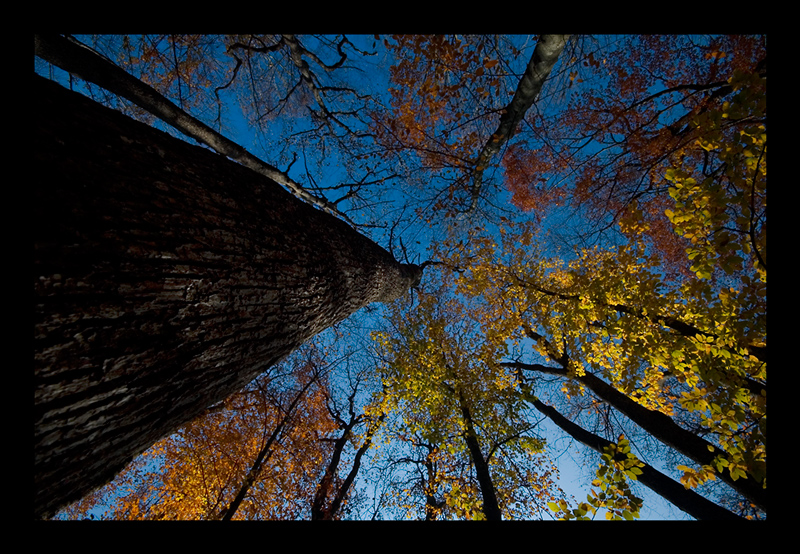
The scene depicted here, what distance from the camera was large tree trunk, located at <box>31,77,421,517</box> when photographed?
952mm

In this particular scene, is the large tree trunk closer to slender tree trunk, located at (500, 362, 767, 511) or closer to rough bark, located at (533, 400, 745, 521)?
slender tree trunk, located at (500, 362, 767, 511)

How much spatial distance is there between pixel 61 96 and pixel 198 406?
171 cm

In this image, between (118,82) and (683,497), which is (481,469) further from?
(118,82)

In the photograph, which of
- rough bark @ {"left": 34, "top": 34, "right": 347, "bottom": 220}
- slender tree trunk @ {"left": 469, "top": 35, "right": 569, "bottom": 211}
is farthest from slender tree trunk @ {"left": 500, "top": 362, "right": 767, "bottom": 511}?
rough bark @ {"left": 34, "top": 34, "right": 347, "bottom": 220}

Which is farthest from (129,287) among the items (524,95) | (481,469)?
(481,469)

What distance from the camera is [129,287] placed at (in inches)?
44.3

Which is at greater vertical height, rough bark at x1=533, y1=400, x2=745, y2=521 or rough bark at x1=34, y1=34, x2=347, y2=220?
rough bark at x1=34, y1=34, x2=347, y2=220

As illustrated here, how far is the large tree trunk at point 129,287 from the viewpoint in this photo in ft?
3.12

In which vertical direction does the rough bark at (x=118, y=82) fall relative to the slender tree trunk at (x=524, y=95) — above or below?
below

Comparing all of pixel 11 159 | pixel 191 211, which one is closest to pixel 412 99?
pixel 191 211

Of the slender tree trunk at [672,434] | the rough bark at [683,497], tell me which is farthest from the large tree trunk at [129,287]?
the rough bark at [683,497]

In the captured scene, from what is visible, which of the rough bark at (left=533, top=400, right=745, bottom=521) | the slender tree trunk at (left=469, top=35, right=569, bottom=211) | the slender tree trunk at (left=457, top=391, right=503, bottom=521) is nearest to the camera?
the slender tree trunk at (left=469, top=35, right=569, bottom=211)

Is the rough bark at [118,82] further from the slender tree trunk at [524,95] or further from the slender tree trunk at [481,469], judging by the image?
the slender tree trunk at [481,469]

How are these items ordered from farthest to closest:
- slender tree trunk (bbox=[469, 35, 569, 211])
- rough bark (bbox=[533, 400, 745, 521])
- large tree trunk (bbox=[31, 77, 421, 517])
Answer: rough bark (bbox=[533, 400, 745, 521]) → slender tree trunk (bbox=[469, 35, 569, 211]) → large tree trunk (bbox=[31, 77, 421, 517])
